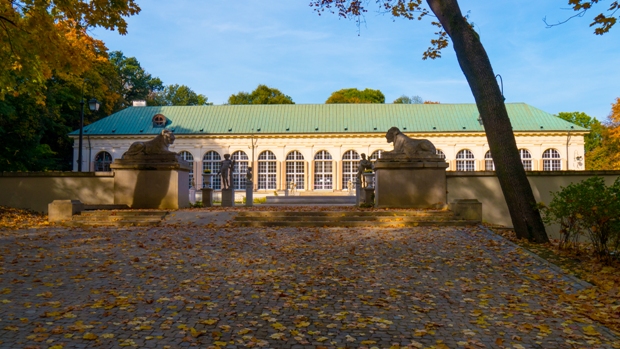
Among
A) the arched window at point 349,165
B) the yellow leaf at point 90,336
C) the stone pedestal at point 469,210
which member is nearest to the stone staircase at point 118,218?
the stone pedestal at point 469,210

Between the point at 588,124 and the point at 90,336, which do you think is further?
the point at 588,124

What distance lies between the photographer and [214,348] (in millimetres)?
3836

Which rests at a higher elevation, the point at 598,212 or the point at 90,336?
the point at 598,212

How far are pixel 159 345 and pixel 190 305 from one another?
1176 mm

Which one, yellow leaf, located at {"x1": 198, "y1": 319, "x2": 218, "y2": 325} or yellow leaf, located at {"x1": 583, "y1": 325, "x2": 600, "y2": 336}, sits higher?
yellow leaf, located at {"x1": 198, "y1": 319, "x2": 218, "y2": 325}

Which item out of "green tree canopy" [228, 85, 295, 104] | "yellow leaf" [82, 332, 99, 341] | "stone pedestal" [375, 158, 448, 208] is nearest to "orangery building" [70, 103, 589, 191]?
"green tree canopy" [228, 85, 295, 104]

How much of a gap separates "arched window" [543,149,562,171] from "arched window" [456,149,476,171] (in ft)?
21.0

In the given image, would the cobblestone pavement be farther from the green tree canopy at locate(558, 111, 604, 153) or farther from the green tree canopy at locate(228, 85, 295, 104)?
the green tree canopy at locate(558, 111, 604, 153)

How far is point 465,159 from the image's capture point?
4562 cm

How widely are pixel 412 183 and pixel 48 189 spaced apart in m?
12.0

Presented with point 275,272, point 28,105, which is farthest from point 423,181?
point 28,105

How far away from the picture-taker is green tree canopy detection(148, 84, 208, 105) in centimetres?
6575

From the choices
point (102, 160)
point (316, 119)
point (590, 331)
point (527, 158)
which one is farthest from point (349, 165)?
point (590, 331)

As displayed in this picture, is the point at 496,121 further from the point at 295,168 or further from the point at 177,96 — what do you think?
the point at 177,96
